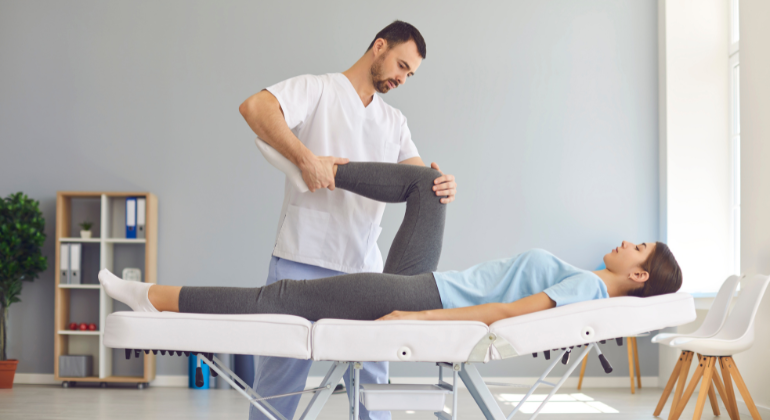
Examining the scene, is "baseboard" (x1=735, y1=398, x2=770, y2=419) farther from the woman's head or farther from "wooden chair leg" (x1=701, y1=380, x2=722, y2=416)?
the woman's head

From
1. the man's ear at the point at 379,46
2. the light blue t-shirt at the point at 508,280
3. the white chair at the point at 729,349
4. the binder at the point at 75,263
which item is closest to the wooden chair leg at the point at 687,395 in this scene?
the white chair at the point at 729,349

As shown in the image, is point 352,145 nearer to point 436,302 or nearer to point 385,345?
point 436,302

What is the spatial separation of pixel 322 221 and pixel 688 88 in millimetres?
3099

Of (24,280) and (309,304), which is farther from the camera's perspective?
(24,280)

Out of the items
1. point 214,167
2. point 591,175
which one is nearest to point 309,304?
point 214,167

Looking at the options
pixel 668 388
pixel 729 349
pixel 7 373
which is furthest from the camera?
pixel 7 373

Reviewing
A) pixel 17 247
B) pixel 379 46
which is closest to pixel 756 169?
pixel 379 46

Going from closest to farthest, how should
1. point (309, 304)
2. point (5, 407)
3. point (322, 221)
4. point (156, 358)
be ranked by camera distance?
point (309, 304)
point (322, 221)
point (5, 407)
point (156, 358)

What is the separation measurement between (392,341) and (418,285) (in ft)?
0.97

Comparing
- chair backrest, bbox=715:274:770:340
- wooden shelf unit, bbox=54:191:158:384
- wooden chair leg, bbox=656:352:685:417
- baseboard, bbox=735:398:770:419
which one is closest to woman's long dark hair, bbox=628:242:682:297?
chair backrest, bbox=715:274:770:340

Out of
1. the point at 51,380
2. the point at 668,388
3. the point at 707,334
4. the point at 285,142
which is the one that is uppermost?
the point at 285,142

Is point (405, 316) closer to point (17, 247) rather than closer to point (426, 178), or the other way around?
point (426, 178)

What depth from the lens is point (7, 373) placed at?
133 inches

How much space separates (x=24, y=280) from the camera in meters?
3.62
